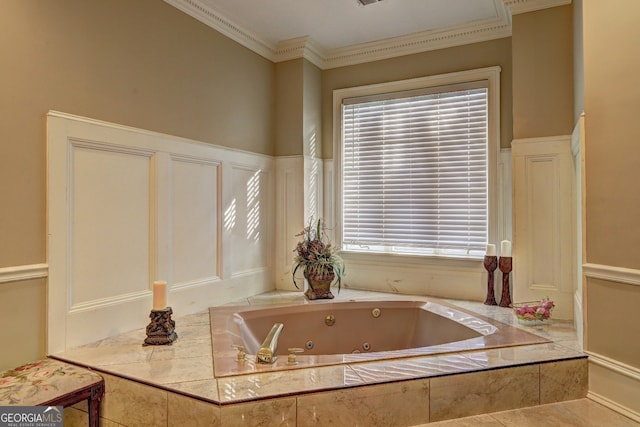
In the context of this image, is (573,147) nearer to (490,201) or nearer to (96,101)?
(490,201)

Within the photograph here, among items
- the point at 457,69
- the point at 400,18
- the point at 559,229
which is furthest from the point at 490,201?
the point at 400,18

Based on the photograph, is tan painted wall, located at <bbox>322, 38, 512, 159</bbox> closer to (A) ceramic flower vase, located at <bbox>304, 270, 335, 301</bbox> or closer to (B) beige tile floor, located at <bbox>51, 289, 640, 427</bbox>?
(A) ceramic flower vase, located at <bbox>304, 270, 335, 301</bbox>

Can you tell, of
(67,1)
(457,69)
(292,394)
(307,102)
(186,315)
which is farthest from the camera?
(307,102)

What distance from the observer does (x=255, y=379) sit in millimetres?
1515

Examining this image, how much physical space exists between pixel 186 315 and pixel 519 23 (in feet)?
9.05

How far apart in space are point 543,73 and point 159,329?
8.55 feet

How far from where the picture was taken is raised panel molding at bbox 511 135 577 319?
2.33 metres

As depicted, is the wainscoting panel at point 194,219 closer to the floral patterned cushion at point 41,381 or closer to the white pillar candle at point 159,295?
the white pillar candle at point 159,295

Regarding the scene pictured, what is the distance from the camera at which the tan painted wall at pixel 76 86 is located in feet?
5.36

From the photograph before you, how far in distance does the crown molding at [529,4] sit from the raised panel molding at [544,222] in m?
0.80

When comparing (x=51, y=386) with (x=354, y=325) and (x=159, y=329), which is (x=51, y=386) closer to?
(x=159, y=329)

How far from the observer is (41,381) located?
1.50 meters

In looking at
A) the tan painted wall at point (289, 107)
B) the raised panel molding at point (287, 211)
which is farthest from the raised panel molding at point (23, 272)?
the tan painted wall at point (289, 107)

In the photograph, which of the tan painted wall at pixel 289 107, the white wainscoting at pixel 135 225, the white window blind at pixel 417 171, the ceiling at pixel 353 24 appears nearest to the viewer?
the white wainscoting at pixel 135 225
